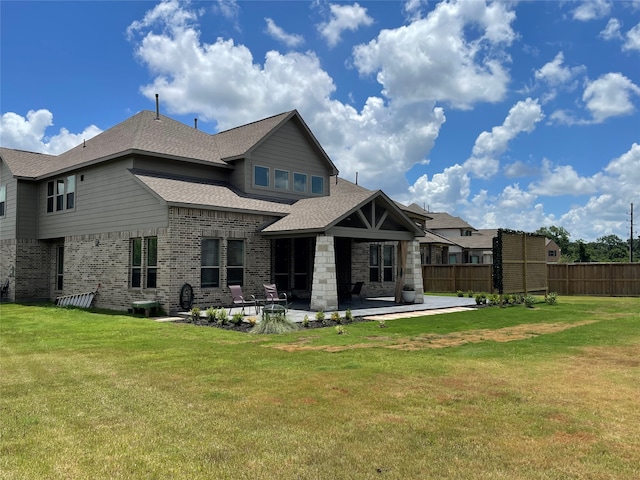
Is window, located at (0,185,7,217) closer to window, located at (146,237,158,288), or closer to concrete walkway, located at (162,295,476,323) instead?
window, located at (146,237,158,288)

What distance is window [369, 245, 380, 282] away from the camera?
24.3 meters

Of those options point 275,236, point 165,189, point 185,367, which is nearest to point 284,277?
point 275,236

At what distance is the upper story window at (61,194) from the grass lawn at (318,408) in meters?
11.7

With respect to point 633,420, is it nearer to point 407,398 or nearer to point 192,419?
point 407,398

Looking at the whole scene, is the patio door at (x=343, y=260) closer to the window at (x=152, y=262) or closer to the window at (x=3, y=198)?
the window at (x=152, y=262)

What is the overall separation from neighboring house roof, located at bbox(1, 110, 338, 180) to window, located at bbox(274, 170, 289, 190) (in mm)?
1707

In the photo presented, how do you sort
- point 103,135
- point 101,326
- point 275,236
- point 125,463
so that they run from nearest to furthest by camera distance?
point 125,463
point 101,326
point 275,236
point 103,135

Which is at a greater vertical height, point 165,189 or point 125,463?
point 165,189

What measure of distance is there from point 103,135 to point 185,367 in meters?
18.1

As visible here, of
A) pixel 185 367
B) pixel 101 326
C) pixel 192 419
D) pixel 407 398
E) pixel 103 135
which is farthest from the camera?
pixel 103 135

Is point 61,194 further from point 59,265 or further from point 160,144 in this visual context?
point 160,144

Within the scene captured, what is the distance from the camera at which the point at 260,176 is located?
69.4ft

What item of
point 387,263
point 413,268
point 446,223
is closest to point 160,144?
point 413,268

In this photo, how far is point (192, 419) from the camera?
537 centimetres
